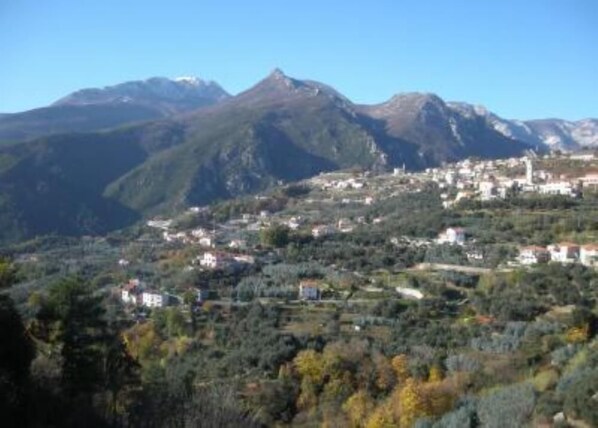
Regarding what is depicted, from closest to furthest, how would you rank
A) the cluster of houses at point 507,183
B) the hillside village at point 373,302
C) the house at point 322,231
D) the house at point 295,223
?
the hillside village at point 373,302
the house at point 322,231
the cluster of houses at point 507,183
the house at point 295,223

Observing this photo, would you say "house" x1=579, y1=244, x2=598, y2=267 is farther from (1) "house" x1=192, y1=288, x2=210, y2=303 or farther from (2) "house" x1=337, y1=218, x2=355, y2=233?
(2) "house" x1=337, y1=218, x2=355, y2=233

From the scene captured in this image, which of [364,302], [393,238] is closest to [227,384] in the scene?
→ [364,302]

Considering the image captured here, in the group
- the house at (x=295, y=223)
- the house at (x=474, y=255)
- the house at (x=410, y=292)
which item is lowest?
the house at (x=410, y=292)

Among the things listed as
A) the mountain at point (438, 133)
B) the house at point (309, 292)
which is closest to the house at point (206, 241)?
the house at point (309, 292)

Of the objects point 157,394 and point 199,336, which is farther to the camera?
point 199,336

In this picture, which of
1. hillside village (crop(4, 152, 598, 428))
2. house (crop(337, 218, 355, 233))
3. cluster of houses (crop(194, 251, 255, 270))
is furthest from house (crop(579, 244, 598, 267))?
house (crop(337, 218, 355, 233))

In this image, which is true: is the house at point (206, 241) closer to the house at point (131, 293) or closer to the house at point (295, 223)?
the house at point (295, 223)

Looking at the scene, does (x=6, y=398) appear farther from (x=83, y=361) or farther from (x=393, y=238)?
(x=393, y=238)
